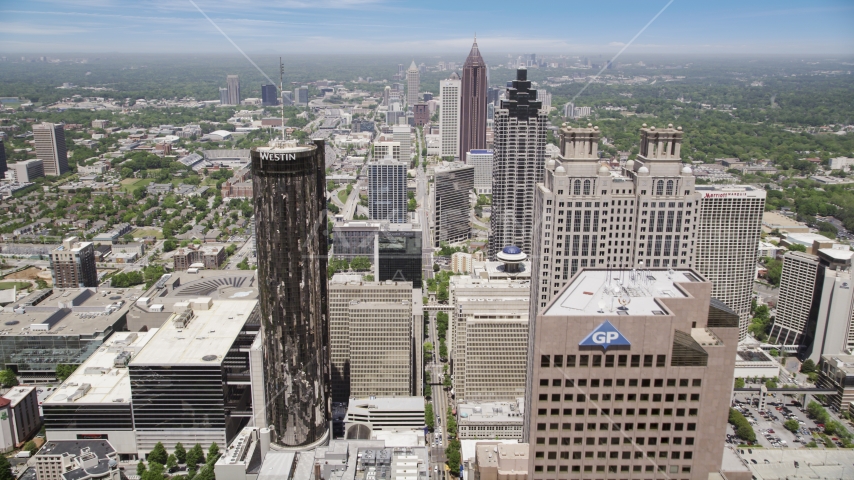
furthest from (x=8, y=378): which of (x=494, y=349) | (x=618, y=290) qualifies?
(x=618, y=290)

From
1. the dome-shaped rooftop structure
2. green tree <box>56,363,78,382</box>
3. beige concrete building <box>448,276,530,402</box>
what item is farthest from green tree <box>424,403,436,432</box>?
green tree <box>56,363,78,382</box>

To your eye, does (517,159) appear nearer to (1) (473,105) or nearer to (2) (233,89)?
(1) (473,105)

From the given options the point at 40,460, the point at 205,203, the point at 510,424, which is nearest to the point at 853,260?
the point at 510,424

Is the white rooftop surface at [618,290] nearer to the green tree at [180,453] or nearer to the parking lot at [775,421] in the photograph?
the parking lot at [775,421]

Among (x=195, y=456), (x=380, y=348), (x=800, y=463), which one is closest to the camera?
(x=800, y=463)

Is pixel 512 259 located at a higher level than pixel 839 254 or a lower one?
lower

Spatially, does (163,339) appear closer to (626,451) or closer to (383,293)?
(383,293)
